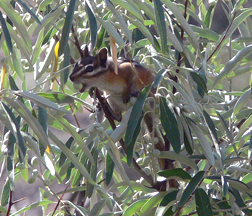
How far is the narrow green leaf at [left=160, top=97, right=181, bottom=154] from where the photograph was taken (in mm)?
1117

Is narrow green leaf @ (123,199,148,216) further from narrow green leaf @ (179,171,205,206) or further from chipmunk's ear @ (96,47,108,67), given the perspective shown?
chipmunk's ear @ (96,47,108,67)

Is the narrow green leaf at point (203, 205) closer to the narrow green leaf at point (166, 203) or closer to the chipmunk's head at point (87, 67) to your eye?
the narrow green leaf at point (166, 203)

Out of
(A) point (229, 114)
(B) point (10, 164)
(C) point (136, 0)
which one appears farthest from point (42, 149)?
(A) point (229, 114)

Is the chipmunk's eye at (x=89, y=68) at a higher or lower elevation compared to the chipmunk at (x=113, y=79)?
higher

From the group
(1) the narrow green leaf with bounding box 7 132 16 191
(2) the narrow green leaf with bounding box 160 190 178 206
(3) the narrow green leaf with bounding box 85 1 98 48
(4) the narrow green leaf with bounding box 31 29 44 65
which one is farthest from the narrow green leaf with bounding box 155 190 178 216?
(4) the narrow green leaf with bounding box 31 29 44 65

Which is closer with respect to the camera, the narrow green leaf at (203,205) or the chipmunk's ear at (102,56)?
the narrow green leaf at (203,205)

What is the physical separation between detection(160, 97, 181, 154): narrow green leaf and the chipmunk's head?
1.85 ft

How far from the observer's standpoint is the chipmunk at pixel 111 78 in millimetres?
1688

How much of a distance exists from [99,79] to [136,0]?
0.72 metres

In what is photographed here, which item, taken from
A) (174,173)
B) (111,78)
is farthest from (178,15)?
(111,78)

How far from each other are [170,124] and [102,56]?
708 millimetres

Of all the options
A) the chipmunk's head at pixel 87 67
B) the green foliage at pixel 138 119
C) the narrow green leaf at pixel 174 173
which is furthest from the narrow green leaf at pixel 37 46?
the narrow green leaf at pixel 174 173

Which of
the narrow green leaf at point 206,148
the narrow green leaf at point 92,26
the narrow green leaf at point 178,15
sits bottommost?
the narrow green leaf at point 206,148

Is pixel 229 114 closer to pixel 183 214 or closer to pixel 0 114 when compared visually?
pixel 183 214
